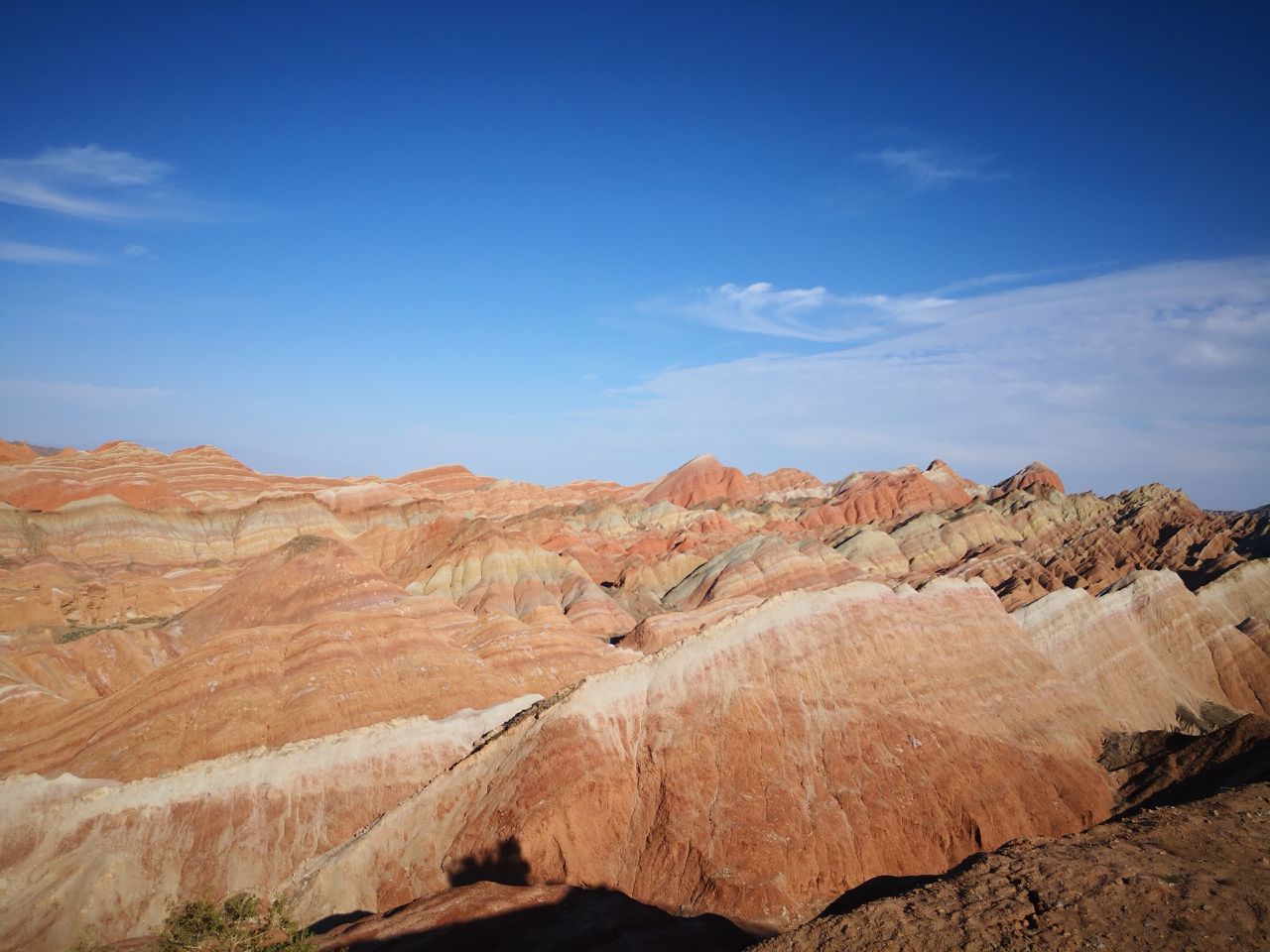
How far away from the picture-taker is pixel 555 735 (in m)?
33.6

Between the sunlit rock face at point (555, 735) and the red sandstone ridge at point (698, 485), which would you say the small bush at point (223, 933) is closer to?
the sunlit rock face at point (555, 735)

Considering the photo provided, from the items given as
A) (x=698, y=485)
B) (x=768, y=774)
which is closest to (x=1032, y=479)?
(x=698, y=485)

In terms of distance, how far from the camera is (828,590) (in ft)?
133

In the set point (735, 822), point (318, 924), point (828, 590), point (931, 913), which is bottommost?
point (318, 924)

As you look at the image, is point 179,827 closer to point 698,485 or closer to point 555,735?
point 555,735

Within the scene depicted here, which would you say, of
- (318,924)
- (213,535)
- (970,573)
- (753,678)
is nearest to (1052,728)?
(753,678)

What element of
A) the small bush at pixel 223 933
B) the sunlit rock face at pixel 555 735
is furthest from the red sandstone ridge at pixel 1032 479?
the small bush at pixel 223 933

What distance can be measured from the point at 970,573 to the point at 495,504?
305 ft

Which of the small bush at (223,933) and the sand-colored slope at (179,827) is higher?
the small bush at (223,933)

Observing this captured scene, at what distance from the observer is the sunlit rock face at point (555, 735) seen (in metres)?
30.4

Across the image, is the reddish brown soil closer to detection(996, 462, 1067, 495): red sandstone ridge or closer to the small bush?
the small bush

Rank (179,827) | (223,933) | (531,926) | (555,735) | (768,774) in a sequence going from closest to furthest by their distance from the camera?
(223,933) < (531,926) < (768,774) < (179,827) < (555,735)

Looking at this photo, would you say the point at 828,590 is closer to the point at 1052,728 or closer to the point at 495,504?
the point at 1052,728

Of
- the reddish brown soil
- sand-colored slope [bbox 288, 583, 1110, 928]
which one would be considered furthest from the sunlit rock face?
the reddish brown soil
